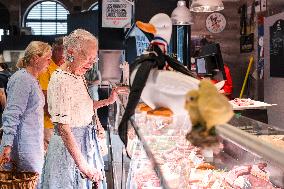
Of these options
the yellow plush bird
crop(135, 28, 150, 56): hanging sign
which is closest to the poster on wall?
crop(135, 28, 150, 56): hanging sign

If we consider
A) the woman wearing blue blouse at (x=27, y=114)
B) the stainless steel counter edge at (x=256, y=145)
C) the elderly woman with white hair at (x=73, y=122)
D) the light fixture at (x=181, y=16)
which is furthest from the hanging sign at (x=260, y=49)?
the stainless steel counter edge at (x=256, y=145)

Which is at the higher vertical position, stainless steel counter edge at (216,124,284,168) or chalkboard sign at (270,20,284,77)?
chalkboard sign at (270,20,284,77)

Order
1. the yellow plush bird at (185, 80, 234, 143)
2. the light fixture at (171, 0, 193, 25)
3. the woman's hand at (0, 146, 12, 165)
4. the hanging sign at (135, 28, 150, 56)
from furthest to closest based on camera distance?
the light fixture at (171, 0, 193, 25) < the hanging sign at (135, 28, 150, 56) < the woman's hand at (0, 146, 12, 165) < the yellow plush bird at (185, 80, 234, 143)

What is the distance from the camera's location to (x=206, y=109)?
102 cm

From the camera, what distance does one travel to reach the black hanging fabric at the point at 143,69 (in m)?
1.49

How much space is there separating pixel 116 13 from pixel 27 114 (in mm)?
6605

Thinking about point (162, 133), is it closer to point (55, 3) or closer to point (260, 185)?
point (260, 185)

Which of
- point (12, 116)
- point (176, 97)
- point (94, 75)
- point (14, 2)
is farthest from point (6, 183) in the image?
point (14, 2)

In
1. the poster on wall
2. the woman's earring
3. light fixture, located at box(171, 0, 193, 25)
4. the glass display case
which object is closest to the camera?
the glass display case

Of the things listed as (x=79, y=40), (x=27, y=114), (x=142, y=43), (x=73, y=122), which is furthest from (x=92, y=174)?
(x=142, y=43)

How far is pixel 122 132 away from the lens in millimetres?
1638

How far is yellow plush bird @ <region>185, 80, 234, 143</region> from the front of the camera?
102 cm

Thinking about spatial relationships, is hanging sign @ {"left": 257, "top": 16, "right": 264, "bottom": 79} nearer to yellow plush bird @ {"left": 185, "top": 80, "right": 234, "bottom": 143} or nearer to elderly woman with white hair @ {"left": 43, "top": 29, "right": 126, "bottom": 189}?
elderly woman with white hair @ {"left": 43, "top": 29, "right": 126, "bottom": 189}

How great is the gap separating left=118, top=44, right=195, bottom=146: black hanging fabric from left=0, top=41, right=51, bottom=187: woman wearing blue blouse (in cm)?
256
